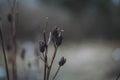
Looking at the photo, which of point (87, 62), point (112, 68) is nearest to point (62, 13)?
point (87, 62)

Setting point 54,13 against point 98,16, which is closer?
point 98,16

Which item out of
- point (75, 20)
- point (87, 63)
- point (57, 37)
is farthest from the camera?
point (75, 20)

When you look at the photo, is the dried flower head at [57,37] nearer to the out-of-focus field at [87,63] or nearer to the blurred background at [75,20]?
the out-of-focus field at [87,63]

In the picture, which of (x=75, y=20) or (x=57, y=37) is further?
(x=75, y=20)

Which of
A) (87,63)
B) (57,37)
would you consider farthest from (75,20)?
(57,37)

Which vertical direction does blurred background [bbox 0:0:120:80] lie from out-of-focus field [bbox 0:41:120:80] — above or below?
below

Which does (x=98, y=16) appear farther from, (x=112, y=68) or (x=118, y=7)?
(x=112, y=68)

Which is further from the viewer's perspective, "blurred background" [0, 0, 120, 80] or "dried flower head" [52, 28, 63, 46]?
"blurred background" [0, 0, 120, 80]

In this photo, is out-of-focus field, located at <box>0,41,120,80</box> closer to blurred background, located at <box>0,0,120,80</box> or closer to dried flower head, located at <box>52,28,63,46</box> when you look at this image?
blurred background, located at <box>0,0,120,80</box>

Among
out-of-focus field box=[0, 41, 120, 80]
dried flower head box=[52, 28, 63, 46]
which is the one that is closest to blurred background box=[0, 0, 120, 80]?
out-of-focus field box=[0, 41, 120, 80]

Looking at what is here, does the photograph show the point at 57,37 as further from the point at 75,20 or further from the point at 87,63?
the point at 75,20

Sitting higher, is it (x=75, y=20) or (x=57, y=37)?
(x=57, y=37)
